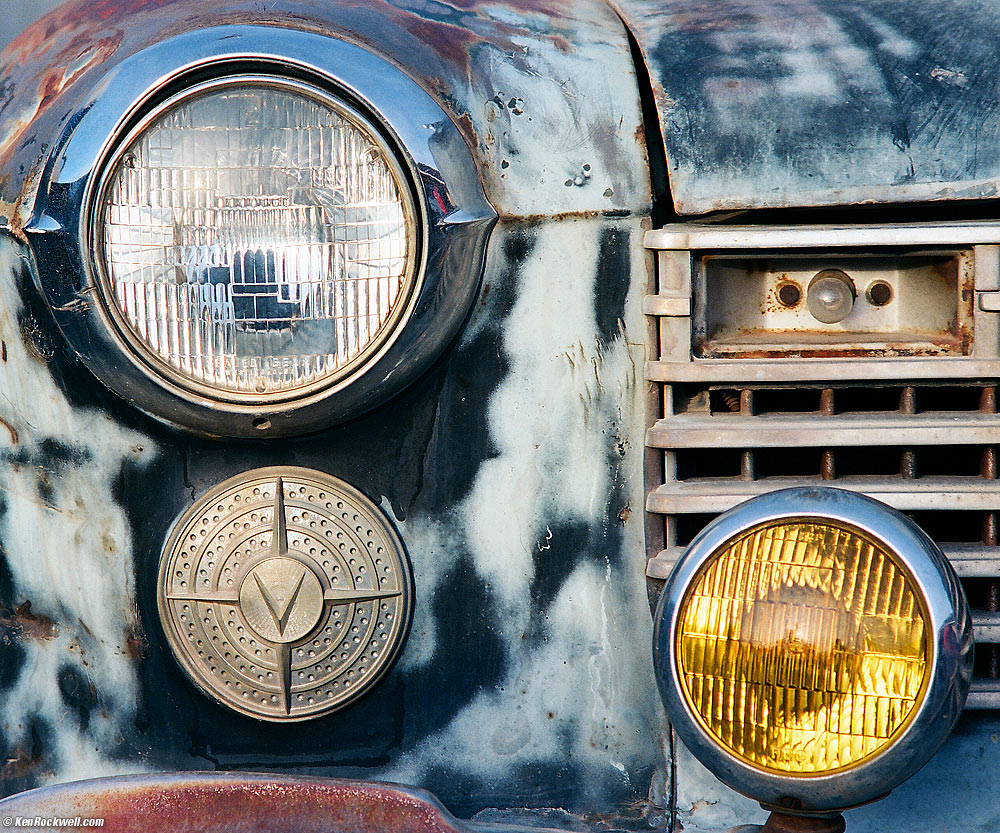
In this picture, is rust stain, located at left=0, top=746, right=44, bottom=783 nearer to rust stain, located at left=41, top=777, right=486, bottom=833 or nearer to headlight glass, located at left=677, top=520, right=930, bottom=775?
rust stain, located at left=41, top=777, right=486, bottom=833

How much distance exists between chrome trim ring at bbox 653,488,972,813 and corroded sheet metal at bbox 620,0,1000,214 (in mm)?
455

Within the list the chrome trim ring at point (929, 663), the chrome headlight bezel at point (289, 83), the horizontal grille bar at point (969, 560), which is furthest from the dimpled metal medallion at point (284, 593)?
the chrome trim ring at point (929, 663)

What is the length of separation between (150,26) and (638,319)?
2.62ft

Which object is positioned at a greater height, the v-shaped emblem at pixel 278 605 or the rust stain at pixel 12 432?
the rust stain at pixel 12 432

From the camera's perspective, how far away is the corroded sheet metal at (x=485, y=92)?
1442 mm

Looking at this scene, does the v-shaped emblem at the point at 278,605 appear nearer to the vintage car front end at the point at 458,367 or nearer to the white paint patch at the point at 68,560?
the vintage car front end at the point at 458,367

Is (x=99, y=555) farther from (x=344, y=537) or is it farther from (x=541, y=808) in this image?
(x=541, y=808)

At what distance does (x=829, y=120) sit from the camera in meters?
1.40

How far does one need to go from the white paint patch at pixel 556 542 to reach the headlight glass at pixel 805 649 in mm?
347

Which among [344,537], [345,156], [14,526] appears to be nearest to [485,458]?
[344,537]

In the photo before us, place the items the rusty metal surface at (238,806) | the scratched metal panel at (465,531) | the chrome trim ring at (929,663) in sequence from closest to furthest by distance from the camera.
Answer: the chrome trim ring at (929,663), the rusty metal surface at (238,806), the scratched metal panel at (465,531)

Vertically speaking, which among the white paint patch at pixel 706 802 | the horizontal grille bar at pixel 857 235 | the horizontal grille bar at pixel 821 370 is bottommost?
the white paint patch at pixel 706 802

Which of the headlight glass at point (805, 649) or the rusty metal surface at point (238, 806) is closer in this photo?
the headlight glass at point (805, 649)

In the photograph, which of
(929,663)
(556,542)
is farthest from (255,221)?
(929,663)
